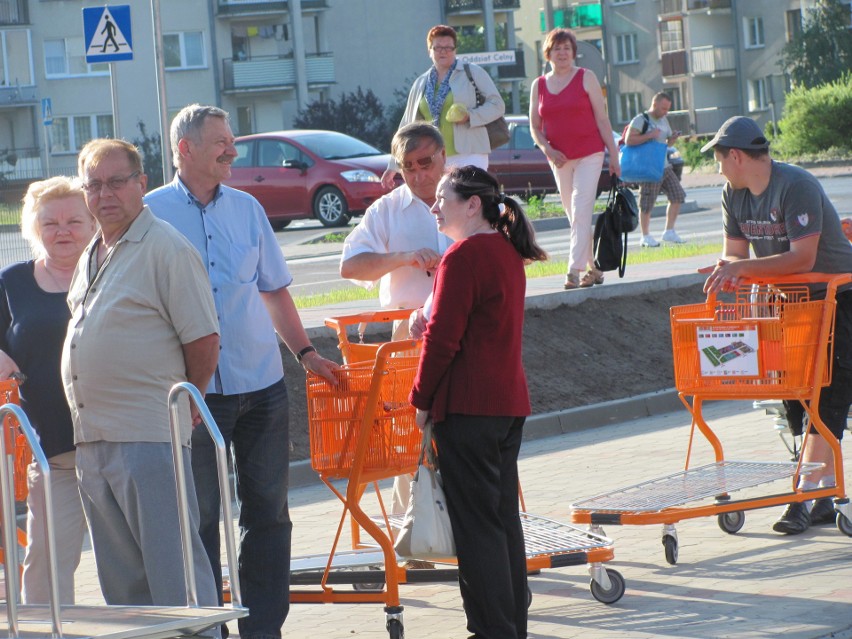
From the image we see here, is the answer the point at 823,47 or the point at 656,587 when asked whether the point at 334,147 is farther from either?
the point at 823,47

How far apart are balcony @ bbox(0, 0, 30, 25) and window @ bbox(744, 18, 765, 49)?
118 ft

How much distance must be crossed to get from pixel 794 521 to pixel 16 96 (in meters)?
62.1

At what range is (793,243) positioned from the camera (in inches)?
311

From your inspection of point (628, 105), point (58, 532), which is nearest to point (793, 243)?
point (58, 532)

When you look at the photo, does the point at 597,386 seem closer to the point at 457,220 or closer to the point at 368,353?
the point at 368,353

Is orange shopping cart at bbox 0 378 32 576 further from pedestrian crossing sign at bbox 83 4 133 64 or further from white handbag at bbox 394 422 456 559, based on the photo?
pedestrian crossing sign at bbox 83 4 133 64

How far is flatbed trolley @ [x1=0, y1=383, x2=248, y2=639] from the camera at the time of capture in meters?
4.44

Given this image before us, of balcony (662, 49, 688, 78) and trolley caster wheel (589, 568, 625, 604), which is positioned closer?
trolley caster wheel (589, 568, 625, 604)

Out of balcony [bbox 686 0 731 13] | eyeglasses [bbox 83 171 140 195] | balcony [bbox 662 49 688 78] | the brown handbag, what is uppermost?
balcony [bbox 686 0 731 13]

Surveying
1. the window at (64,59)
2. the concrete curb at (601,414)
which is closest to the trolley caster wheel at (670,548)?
the concrete curb at (601,414)

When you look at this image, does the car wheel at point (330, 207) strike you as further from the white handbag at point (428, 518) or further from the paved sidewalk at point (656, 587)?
the white handbag at point (428, 518)

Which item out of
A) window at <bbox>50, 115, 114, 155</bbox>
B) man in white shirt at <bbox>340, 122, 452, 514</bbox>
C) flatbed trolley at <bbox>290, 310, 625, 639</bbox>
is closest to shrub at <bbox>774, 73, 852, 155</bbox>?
window at <bbox>50, 115, 114, 155</bbox>

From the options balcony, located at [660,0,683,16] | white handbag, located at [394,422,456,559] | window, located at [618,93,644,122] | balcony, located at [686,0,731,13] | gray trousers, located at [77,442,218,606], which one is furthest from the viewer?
window, located at [618,93,644,122]

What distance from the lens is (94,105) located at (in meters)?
67.2
